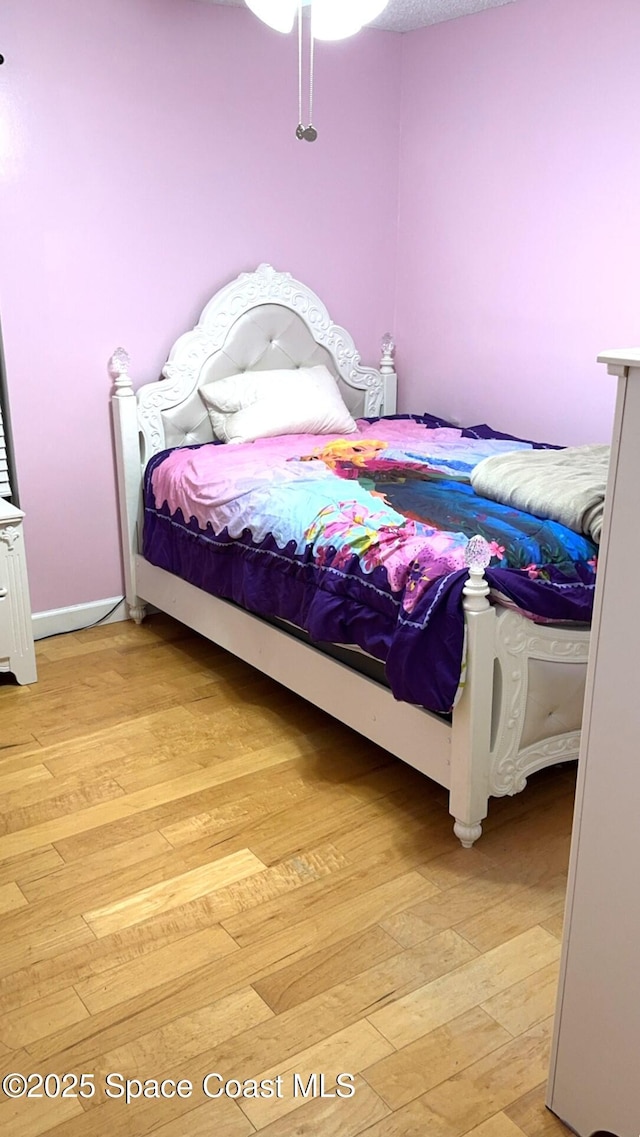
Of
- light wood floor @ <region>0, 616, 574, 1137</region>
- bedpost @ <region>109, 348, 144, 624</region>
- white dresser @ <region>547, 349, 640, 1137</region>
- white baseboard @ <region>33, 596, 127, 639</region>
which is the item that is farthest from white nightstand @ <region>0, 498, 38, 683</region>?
white dresser @ <region>547, 349, 640, 1137</region>

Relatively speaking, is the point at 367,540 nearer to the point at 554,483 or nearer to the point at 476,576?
the point at 476,576

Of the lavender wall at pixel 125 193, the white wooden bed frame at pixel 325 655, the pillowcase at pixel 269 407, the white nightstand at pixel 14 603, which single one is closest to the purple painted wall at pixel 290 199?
the lavender wall at pixel 125 193

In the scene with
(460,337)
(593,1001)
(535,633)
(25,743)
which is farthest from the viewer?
(460,337)

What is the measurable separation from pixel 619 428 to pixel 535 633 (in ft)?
3.43

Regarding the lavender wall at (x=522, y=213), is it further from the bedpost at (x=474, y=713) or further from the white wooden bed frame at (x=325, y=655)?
the bedpost at (x=474, y=713)

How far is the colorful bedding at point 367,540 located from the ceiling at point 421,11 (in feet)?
5.14

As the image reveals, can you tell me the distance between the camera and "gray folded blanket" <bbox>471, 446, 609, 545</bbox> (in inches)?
97.6

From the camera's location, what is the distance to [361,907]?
6.84 feet

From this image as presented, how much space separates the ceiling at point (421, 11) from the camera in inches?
136

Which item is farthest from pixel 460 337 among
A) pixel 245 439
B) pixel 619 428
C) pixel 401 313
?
pixel 619 428

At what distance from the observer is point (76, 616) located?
365cm

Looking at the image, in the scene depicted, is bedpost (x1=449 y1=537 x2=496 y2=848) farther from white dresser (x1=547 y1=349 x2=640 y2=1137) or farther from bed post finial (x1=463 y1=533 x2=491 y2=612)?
white dresser (x1=547 y1=349 x2=640 y2=1137)

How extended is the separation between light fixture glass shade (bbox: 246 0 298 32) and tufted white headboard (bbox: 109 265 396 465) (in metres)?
1.25

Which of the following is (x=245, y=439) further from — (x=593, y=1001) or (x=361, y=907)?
(x=593, y=1001)
